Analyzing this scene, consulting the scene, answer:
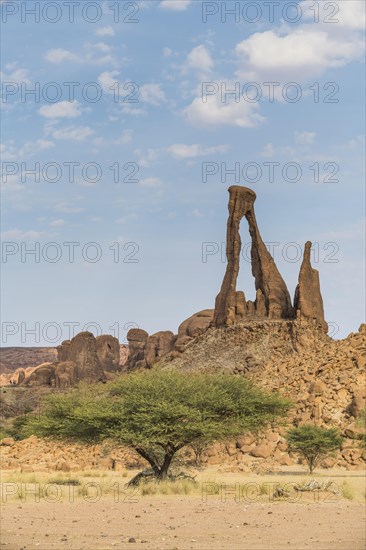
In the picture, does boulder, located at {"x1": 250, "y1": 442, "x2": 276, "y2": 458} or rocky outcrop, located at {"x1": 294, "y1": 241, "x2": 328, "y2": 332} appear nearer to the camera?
boulder, located at {"x1": 250, "y1": 442, "x2": 276, "y2": 458}

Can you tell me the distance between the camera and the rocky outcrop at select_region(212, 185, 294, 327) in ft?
250

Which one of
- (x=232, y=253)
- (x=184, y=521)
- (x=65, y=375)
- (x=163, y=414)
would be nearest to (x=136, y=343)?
(x=65, y=375)

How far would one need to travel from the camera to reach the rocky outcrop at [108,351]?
132875mm

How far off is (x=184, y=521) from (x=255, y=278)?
6110 centimetres

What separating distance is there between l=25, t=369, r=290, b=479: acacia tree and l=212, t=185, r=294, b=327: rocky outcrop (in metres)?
40.0

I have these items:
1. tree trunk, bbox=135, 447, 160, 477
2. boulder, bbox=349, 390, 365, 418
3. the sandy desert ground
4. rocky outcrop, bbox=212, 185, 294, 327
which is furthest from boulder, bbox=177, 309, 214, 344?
the sandy desert ground

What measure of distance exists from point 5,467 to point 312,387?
71.7 ft

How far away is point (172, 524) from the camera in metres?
18.6

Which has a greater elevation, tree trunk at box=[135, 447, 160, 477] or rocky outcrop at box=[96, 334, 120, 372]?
rocky outcrop at box=[96, 334, 120, 372]

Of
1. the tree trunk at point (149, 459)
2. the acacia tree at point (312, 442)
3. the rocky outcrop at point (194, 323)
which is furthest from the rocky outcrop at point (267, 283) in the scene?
the tree trunk at point (149, 459)

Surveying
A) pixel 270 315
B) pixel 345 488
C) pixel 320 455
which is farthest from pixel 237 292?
pixel 345 488

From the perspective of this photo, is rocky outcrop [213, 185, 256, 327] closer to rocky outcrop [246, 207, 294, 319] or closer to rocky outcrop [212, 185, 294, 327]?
rocky outcrop [212, 185, 294, 327]

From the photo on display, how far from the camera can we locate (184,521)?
62.8 feet

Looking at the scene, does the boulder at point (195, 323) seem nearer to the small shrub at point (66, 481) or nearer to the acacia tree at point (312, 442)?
the acacia tree at point (312, 442)
